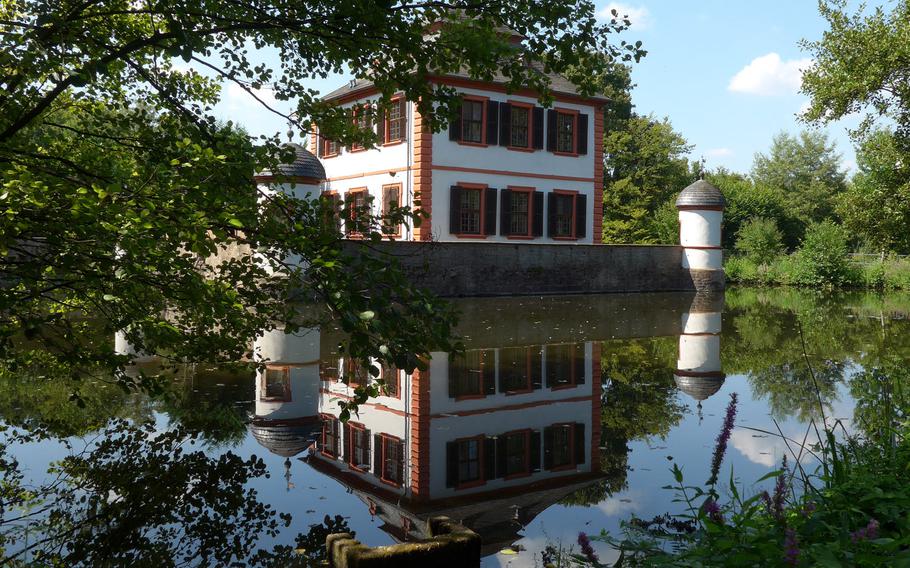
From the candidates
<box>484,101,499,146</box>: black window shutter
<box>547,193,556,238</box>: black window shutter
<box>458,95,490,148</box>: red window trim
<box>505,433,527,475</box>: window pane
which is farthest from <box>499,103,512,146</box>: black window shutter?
<box>505,433,527,475</box>: window pane

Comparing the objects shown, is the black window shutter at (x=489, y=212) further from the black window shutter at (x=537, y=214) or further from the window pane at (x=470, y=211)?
the black window shutter at (x=537, y=214)

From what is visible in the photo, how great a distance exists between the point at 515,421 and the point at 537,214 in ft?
64.2

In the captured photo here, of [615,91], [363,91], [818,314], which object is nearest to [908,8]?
[818,314]

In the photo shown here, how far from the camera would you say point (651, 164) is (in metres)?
44.6

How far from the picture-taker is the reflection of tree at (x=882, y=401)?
19.6 ft

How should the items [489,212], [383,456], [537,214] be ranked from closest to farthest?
[383,456] → [489,212] → [537,214]

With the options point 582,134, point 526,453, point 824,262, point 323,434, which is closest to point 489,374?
point 323,434

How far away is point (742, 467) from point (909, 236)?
1740 centimetres

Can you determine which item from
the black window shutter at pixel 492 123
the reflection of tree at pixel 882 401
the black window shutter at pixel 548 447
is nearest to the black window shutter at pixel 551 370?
the black window shutter at pixel 548 447

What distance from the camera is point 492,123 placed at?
2583cm

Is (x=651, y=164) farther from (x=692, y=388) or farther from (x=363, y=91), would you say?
(x=692, y=388)

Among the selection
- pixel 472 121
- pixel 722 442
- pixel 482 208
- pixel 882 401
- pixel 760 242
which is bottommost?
pixel 882 401

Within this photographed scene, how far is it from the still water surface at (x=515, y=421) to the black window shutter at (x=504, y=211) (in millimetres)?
11331

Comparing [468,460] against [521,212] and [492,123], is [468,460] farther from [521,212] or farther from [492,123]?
[521,212]
